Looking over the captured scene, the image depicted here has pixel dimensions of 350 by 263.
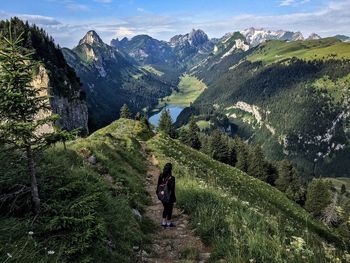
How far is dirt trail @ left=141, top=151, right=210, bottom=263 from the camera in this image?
1122 cm

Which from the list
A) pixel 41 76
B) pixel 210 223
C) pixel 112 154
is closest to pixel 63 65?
pixel 41 76

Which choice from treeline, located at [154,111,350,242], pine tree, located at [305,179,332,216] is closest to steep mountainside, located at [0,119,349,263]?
pine tree, located at [305,179,332,216]

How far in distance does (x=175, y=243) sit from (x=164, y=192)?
300cm

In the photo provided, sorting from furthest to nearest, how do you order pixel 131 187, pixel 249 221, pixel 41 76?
pixel 41 76 → pixel 131 187 → pixel 249 221

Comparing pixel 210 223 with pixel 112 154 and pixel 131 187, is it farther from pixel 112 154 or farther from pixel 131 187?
pixel 112 154

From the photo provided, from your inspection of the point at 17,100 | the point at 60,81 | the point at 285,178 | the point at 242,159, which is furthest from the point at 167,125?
the point at 17,100

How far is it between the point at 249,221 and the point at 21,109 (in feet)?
24.3

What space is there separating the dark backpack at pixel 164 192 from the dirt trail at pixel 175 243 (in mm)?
1007

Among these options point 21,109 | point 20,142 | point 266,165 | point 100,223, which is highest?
point 21,109

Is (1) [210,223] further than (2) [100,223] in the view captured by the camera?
Yes

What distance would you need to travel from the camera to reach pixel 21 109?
9.37m

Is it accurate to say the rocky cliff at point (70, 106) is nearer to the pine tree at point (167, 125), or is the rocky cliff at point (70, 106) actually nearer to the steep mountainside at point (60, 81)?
the steep mountainside at point (60, 81)

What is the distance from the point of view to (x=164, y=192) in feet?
50.8

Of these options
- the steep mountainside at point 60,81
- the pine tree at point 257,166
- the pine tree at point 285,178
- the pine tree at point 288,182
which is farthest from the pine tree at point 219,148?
the steep mountainside at point 60,81
